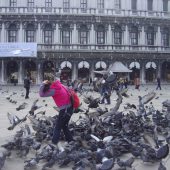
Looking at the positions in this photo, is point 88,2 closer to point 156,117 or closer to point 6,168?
point 156,117

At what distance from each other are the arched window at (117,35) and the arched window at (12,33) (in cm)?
1152

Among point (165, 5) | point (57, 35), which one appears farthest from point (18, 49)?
point (165, 5)

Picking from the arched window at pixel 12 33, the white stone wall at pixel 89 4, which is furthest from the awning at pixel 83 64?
the arched window at pixel 12 33

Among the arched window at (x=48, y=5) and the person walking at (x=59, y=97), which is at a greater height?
the arched window at (x=48, y=5)

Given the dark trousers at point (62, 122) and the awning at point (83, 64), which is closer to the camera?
the dark trousers at point (62, 122)

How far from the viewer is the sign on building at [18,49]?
3662cm

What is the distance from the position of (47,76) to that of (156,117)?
355 cm

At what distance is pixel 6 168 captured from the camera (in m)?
5.70

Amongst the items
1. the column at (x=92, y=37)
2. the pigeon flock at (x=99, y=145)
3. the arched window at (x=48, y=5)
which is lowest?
the pigeon flock at (x=99, y=145)

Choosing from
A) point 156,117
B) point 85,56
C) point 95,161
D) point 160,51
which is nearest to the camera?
point 95,161

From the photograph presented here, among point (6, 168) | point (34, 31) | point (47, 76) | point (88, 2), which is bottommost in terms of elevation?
point (6, 168)

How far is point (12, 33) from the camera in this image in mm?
39281

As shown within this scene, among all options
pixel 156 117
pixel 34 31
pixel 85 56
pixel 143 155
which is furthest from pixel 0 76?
pixel 143 155

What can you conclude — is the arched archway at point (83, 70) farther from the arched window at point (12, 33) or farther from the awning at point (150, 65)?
the arched window at point (12, 33)
